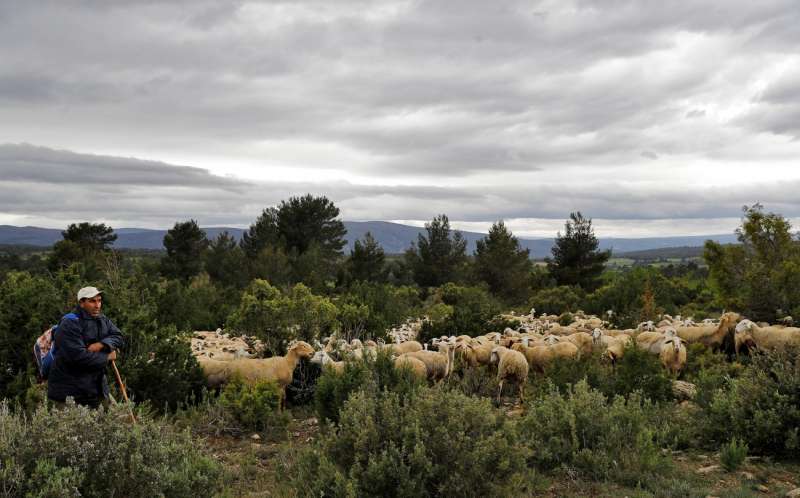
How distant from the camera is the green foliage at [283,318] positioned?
45.9ft

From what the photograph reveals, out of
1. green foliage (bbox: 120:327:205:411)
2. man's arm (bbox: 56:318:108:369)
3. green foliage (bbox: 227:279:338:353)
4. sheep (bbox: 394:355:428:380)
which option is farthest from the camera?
green foliage (bbox: 227:279:338:353)

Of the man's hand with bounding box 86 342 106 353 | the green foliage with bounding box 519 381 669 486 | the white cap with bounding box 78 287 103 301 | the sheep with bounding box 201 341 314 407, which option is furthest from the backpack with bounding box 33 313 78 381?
the green foliage with bounding box 519 381 669 486

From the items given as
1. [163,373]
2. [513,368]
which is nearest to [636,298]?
[513,368]

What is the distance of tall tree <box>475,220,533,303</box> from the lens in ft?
127

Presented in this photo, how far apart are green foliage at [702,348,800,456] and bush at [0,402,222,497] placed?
633cm

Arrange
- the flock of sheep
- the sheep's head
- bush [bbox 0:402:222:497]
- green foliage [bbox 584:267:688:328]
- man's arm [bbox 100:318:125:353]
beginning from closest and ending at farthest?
1. bush [bbox 0:402:222:497]
2. man's arm [bbox 100:318:125:353]
3. the flock of sheep
4. the sheep's head
5. green foliage [bbox 584:267:688:328]

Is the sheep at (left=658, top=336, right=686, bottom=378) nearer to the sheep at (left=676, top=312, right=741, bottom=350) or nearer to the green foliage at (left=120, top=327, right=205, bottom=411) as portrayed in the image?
the sheep at (left=676, top=312, right=741, bottom=350)

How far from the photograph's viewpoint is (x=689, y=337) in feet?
51.6

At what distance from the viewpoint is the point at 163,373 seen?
30.9ft

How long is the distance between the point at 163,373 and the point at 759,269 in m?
19.7

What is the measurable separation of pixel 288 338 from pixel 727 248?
18.8 m

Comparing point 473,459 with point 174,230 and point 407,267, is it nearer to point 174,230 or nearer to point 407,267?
point 407,267

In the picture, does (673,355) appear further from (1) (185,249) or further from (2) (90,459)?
(1) (185,249)

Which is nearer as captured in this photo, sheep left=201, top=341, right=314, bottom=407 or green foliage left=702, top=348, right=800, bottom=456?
green foliage left=702, top=348, right=800, bottom=456
